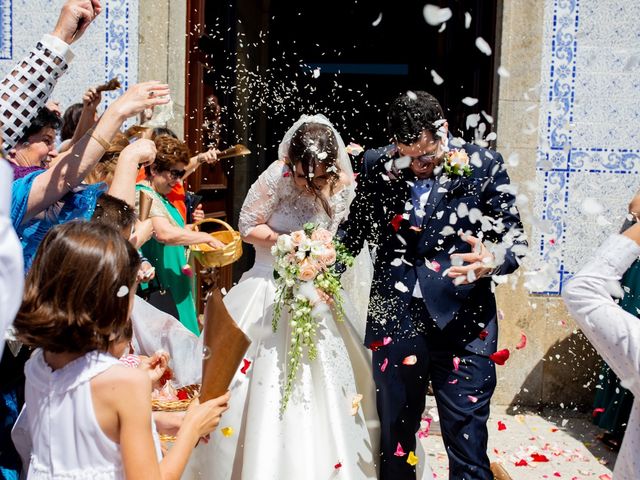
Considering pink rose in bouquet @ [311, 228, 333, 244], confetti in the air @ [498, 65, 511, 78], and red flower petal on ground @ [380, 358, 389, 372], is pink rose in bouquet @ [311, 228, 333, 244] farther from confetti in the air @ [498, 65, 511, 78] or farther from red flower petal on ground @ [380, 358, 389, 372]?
confetti in the air @ [498, 65, 511, 78]

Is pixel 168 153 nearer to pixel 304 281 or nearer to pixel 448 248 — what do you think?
pixel 304 281

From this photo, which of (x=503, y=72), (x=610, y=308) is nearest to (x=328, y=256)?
(x=610, y=308)

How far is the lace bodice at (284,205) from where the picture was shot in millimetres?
3584

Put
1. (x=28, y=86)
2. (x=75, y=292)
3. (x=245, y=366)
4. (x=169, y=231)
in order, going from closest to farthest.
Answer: (x=75, y=292), (x=28, y=86), (x=245, y=366), (x=169, y=231)

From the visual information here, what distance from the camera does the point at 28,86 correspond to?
7.72ft

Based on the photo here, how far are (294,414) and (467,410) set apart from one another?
0.72 metres

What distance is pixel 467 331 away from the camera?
315 centimetres

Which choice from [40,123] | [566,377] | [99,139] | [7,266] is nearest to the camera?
[7,266]

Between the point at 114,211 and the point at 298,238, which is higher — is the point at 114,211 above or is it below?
above

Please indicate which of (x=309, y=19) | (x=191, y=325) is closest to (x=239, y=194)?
(x=309, y=19)

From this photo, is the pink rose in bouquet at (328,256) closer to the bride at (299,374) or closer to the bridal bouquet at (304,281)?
the bridal bouquet at (304,281)

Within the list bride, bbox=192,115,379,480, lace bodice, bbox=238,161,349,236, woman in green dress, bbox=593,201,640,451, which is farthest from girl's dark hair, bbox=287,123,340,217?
woman in green dress, bbox=593,201,640,451

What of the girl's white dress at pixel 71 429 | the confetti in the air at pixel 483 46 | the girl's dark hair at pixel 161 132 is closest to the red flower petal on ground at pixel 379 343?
the girl's white dress at pixel 71 429

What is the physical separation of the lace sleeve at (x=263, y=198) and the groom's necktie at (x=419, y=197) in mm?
667
